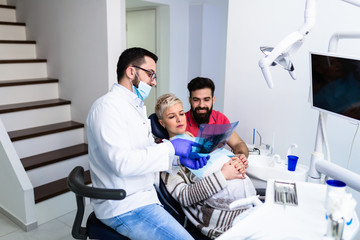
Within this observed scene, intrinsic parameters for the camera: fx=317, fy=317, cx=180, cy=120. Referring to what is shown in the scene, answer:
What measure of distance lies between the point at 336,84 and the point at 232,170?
667 millimetres

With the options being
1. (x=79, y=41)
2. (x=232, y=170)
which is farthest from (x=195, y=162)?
(x=79, y=41)

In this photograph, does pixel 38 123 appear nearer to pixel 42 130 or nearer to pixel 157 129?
pixel 42 130

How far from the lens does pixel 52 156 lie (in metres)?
3.07

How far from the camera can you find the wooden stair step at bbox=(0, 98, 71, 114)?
3128 millimetres

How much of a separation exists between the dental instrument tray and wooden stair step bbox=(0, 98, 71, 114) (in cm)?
271

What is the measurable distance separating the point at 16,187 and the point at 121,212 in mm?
1453

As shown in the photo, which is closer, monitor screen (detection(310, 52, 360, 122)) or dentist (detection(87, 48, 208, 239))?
monitor screen (detection(310, 52, 360, 122))

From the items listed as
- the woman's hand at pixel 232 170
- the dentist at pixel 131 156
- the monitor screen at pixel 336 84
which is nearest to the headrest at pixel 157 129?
the dentist at pixel 131 156

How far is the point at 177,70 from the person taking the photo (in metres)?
4.52

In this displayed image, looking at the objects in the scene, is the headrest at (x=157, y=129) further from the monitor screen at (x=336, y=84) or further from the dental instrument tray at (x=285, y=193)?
the monitor screen at (x=336, y=84)

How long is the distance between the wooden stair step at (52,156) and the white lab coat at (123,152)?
60.2 inches

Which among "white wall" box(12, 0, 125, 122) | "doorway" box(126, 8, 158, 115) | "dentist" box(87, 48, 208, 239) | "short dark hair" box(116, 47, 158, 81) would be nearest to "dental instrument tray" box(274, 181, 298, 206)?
"dentist" box(87, 48, 208, 239)

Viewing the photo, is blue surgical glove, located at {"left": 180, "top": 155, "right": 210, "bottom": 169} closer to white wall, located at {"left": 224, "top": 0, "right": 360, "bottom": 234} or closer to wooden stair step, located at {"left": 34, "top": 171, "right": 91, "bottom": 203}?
white wall, located at {"left": 224, "top": 0, "right": 360, "bottom": 234}

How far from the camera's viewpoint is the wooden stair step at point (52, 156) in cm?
287
